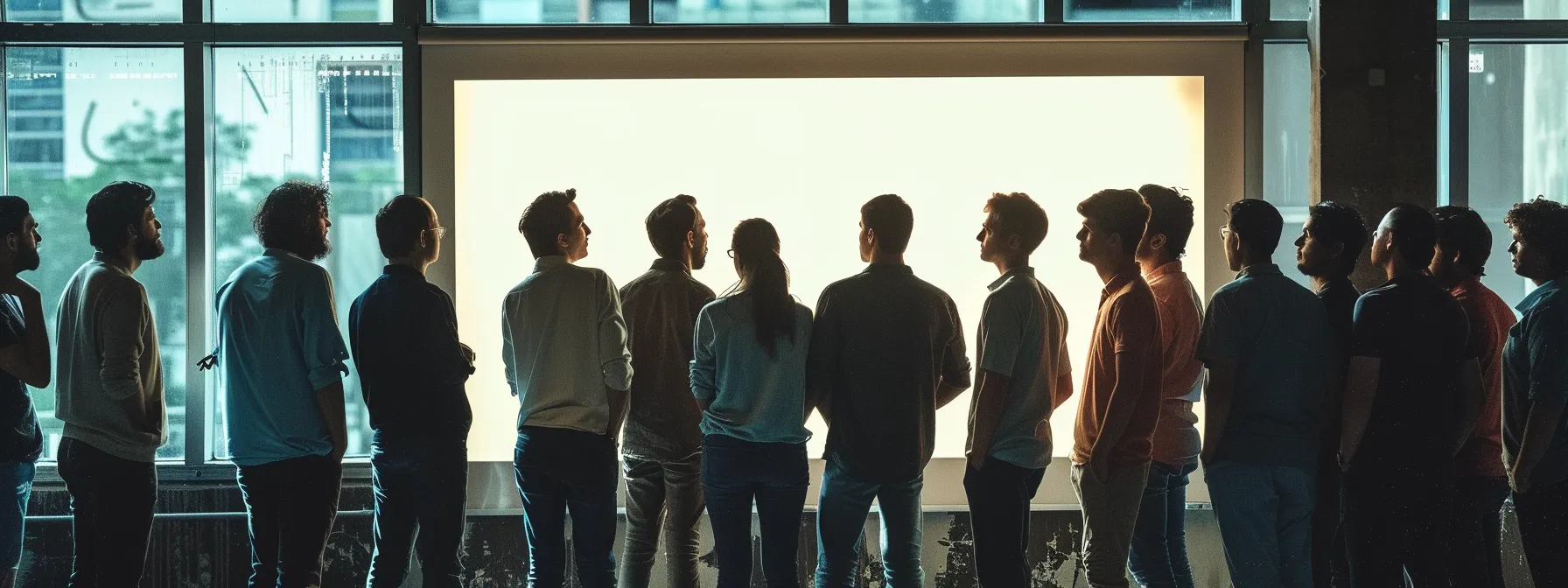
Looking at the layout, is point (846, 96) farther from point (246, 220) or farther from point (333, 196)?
point (246, 220)

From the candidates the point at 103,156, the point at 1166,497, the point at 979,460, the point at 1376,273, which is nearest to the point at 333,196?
the point at 103,156

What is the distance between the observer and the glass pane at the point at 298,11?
4.55 metres

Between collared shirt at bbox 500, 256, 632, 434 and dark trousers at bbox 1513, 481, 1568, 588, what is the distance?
2.72m

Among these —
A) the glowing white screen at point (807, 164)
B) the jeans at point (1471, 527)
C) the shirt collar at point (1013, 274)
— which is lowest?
the jeans at point (1471, 527)

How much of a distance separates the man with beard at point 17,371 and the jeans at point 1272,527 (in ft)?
11.3

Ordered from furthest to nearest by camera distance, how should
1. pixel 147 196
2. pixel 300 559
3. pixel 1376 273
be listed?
pixel 1376 273 < pixel 147 196 < pixel 300 559

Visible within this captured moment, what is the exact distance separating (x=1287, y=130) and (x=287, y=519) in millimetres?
3971

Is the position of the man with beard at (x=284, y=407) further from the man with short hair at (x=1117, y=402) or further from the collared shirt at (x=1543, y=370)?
the collared shirt at (x=1543, y=370)

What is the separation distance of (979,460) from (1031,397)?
24 centimetres

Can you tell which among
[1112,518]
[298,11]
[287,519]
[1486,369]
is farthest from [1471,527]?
[298,11]

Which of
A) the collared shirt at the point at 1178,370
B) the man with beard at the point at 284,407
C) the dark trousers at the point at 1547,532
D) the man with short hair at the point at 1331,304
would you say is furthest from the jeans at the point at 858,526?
the dark trousers at the point at 1547,532

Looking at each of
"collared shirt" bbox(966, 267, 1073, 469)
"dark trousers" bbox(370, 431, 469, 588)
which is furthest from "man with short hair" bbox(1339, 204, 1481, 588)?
"dark trousers" bbox(370, 431, 469, 588)

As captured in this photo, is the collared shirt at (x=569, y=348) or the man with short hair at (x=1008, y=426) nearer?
the man with short hair at (x=1008, y=426)

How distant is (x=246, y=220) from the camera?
4.55 meters
